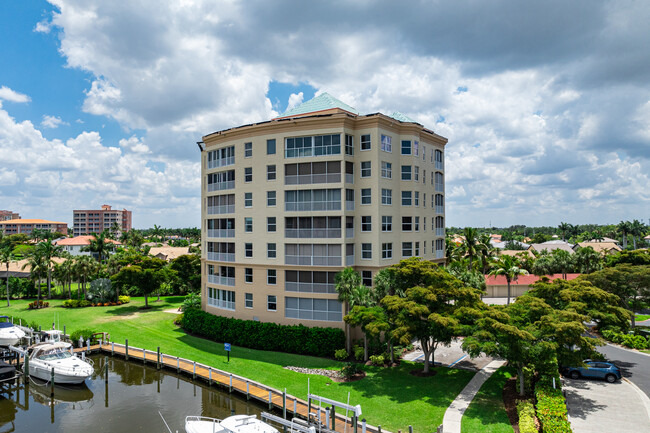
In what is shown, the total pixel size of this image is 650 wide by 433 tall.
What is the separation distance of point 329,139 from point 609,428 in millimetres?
27883

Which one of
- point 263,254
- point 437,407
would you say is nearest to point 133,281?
point 263,254

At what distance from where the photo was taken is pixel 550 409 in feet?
65.3

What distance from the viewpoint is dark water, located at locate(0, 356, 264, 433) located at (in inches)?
934

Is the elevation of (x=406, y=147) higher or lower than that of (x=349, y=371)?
higher

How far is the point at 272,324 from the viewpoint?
35.5m

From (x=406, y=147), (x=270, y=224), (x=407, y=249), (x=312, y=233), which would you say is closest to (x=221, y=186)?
(x=270, y=224)

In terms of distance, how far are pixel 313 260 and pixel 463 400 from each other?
1682 cm

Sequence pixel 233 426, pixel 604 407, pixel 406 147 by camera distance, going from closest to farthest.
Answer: pixel 233 426, pixel 604 407, pixel 406 147

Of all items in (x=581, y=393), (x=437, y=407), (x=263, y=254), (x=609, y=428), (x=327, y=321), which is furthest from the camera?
(x=263, y=254)

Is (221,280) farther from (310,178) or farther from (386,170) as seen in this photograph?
(386,170)

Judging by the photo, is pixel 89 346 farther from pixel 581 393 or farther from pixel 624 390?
pixel 624 390

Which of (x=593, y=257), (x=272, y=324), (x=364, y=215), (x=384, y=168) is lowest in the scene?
(x=272, y=324)

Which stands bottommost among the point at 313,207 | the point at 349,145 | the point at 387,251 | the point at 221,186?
the point at 387,251

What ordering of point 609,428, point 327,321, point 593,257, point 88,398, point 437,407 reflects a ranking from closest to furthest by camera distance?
point 609,428 < point 437,407 < point 88,398 < point 327,321 < point 593,257
